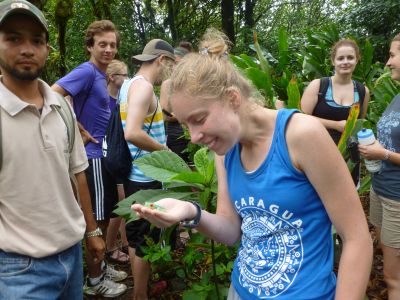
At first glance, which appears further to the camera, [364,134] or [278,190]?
[364,134]

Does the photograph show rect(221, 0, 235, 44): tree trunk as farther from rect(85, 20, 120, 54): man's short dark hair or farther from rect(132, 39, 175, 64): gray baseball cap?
rect(132, 39, 175, 64): gray baseball cap

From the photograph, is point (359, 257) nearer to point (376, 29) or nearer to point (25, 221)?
point (25, 221)

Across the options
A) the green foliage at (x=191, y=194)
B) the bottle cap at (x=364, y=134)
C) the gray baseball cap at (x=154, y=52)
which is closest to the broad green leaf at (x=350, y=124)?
the bottle cap at (x=364, y=134)

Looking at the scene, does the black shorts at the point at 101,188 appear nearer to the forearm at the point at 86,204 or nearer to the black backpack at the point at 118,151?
the black backpack at the point at 118,151

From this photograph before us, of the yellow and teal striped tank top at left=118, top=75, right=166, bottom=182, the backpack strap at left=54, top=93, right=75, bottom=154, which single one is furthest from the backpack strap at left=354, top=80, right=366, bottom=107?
the backpack strap at left=54, top=93, right=75, bottom=154

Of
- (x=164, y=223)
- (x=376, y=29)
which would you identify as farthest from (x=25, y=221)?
(x=376, y=29)

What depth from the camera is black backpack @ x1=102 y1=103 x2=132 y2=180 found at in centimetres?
264

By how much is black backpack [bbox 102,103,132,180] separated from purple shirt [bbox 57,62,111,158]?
14.9 inches

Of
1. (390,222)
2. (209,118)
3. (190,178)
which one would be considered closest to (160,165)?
(190,178)

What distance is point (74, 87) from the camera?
2.96m

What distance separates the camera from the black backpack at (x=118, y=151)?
2637 mm

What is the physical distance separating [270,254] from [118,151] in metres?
1.60

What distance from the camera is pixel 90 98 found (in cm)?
306

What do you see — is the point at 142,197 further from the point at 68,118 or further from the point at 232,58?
the point at 232,58
